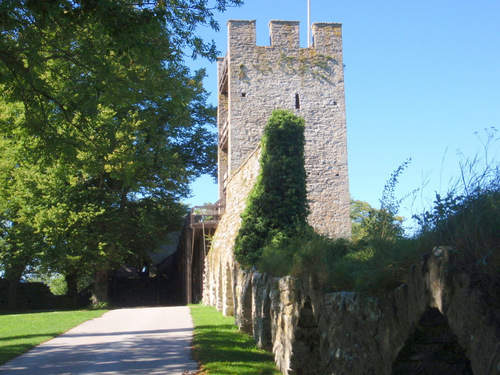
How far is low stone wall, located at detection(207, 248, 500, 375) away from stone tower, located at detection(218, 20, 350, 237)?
19.3m

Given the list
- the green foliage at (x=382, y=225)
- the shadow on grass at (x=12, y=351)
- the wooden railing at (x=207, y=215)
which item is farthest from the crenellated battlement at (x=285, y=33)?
the green foliage at (x=382, y=225)

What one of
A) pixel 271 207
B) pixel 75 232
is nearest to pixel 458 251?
pixel 271 207

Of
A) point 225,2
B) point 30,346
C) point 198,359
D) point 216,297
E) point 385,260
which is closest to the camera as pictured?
point 385,260

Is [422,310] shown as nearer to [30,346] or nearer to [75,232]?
[30,346]

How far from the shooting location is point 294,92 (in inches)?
1118

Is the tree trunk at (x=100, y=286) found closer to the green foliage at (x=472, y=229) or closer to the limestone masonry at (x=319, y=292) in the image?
the limestone masonry at (x=319, y=292)

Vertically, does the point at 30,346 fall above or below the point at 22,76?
below

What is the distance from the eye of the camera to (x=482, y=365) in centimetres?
344

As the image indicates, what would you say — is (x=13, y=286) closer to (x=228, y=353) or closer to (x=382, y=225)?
(x=228, y=353)

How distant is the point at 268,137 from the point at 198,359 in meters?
7.10

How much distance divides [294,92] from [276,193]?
14484 mm

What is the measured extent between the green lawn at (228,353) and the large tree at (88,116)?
3.88m

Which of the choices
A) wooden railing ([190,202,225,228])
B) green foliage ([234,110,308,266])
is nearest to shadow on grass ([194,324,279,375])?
green foliage ([234,110,308,266])

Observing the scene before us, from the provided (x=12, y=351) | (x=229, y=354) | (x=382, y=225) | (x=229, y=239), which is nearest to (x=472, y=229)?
(x=382, y=225)
